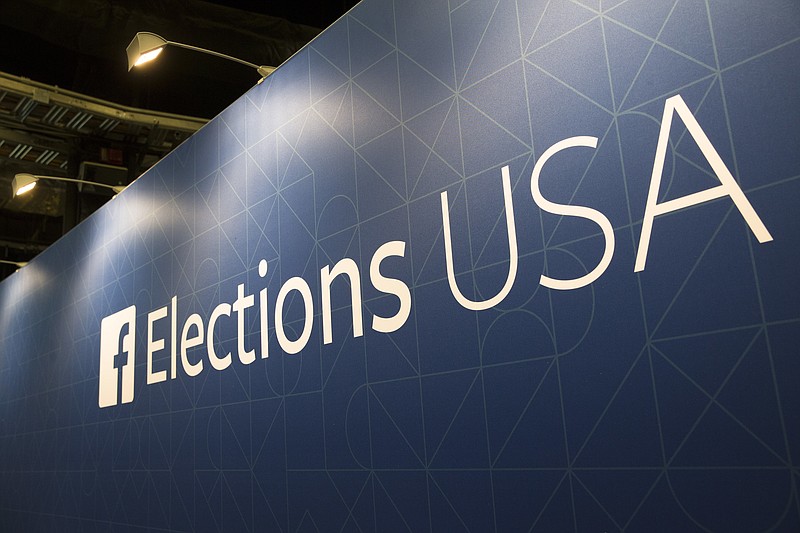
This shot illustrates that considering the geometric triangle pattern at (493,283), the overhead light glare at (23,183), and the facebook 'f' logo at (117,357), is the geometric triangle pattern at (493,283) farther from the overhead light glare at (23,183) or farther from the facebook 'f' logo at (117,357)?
the overhead light glare at (23,183)

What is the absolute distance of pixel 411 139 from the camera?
2.71 m

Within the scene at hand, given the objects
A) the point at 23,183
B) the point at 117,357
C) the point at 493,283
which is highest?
the point at 23,183

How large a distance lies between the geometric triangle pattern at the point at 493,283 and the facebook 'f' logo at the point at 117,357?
38 centimetres

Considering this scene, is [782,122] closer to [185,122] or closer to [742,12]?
[742,12]

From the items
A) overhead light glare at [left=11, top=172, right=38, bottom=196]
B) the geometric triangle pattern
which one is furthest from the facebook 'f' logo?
overhead light glare at [left=11, top=172, right=38, bottom=196]

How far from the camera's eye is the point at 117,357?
479 centimetres

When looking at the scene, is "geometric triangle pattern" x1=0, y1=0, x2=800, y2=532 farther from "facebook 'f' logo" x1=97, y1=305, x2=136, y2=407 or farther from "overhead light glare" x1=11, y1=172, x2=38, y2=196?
"overhead light glare" x1=11, y1=172, x2=38, y2=196

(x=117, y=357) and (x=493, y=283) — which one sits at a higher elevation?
(x=117, y=357)

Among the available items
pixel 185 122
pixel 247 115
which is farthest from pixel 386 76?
pixel 185 122

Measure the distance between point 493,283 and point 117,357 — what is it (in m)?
3.42

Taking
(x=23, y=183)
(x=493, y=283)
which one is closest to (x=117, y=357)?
(x=23, y=183)

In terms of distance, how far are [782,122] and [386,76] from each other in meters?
1.61

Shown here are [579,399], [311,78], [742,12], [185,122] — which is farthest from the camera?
[185,122]

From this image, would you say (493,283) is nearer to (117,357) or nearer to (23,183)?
(117,357)
